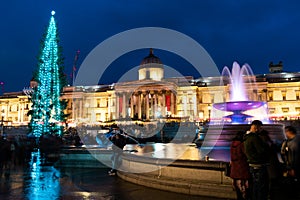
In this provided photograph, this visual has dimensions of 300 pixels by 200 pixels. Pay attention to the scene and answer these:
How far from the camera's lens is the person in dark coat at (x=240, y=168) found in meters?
4.76

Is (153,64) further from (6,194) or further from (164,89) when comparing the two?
(6,194)

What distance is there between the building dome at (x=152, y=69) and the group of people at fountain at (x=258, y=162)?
5869 cm

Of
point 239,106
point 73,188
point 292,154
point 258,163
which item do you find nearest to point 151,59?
point 239,106

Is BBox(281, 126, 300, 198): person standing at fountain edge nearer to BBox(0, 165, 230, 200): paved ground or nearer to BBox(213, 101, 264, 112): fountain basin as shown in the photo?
BBox(0, 165, 230, 200): paved ground

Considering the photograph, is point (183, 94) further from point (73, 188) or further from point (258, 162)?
point (258, 162)

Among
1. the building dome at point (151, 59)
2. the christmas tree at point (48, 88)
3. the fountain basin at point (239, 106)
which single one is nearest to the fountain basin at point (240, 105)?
the fountain basin at point (239, 106)

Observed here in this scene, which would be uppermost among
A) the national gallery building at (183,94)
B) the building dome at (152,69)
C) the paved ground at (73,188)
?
the building dome at (152,69)

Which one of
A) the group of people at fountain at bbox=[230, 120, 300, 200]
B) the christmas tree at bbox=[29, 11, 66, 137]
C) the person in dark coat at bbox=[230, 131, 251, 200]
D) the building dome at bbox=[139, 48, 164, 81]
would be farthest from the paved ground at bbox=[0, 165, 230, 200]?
the building dome at bbox=[139, 48, 164, 81]

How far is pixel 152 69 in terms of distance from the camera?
64.2 meters

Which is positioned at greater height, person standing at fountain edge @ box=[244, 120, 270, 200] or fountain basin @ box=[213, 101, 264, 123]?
fountain basin @ box=[213, 101, 264, 123]

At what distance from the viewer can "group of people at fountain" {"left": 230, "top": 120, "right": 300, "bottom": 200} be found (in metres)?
4.30

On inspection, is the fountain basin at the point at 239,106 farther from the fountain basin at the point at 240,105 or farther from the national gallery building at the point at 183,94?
the national gallery building at the point at 183,94

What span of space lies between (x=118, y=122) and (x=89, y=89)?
3312 cm

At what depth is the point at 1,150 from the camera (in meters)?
12.8
